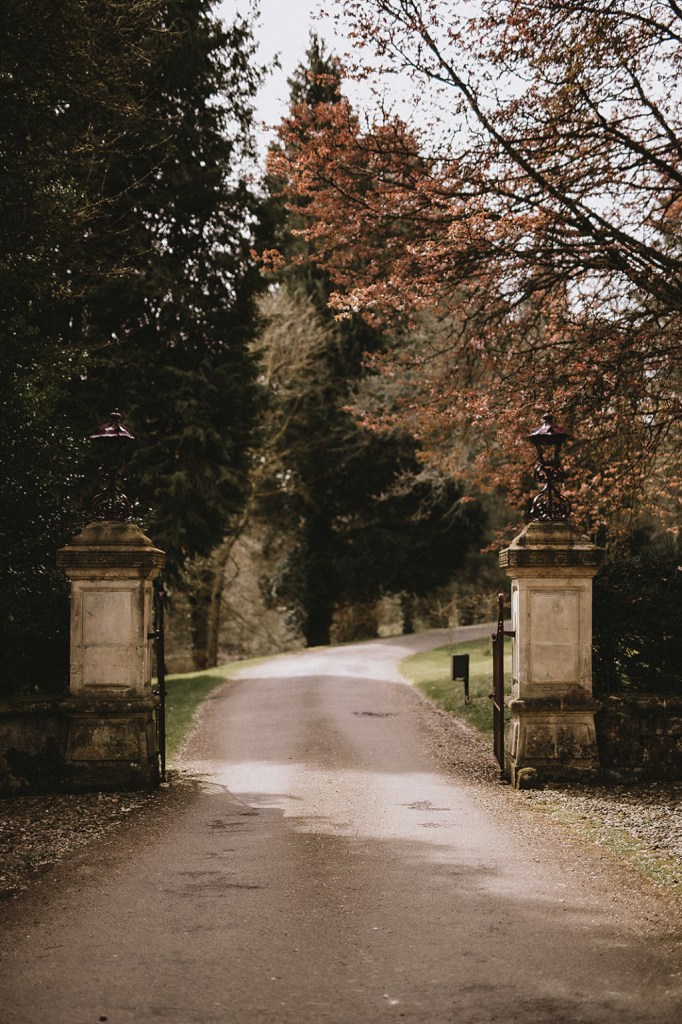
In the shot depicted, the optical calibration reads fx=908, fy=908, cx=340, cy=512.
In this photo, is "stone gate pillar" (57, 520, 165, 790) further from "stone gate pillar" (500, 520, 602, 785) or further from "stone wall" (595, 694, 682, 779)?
"stone wall" (595, 694, 682, 779)

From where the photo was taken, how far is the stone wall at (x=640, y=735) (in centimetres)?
836

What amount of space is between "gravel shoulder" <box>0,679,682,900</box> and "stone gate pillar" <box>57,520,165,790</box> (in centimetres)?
29

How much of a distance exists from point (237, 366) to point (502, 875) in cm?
1343

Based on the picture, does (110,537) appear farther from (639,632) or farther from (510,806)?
(639,632)

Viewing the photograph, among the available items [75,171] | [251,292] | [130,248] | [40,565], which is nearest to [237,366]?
[251,292]

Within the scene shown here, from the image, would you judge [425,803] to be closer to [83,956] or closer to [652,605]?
[652,605]

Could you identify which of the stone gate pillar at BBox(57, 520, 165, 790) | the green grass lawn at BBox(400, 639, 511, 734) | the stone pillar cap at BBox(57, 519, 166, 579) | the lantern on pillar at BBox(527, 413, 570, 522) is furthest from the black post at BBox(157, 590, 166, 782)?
the green grass lawn at BBox(400, 639, 511, 734)

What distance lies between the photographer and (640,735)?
8414 millimetres

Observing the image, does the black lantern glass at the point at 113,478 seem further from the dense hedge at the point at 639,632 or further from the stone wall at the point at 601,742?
the dense hedge at the point at 639,632

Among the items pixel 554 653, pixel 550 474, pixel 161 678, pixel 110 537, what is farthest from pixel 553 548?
pixel 110 537

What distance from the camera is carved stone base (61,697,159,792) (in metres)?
8.22

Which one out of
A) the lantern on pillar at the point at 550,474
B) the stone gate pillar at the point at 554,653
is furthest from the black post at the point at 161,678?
the lantern on pillar at the point at 550,474

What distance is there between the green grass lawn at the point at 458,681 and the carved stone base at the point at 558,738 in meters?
4.43

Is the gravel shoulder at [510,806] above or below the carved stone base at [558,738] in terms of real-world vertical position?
below
